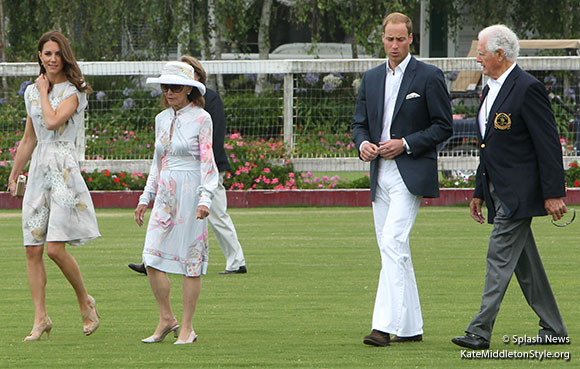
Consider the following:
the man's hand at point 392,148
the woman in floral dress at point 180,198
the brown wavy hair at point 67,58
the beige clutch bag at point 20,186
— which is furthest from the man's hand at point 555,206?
the beige clutch bag at point 20,186

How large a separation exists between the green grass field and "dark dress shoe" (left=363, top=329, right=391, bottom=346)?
3cm

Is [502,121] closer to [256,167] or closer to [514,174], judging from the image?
[514,174]

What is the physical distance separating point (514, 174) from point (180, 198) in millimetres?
1900

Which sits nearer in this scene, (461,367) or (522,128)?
(461,367)

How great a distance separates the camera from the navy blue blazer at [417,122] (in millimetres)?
6898

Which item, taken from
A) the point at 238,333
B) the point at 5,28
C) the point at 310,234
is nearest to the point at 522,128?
the point at 238,333

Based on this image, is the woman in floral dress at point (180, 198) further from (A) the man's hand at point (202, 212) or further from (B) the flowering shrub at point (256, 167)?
(B) the flowering shrub at point (256, 167)

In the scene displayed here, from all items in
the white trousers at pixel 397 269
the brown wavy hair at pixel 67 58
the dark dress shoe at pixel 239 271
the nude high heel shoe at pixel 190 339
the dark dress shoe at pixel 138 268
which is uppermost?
the brown wavy hair at pixel 67 58

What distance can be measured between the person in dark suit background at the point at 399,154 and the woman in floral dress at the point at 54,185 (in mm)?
1740

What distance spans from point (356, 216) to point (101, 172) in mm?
4188

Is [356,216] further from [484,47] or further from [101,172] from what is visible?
[484,47]

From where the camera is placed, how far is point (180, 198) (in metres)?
6.88

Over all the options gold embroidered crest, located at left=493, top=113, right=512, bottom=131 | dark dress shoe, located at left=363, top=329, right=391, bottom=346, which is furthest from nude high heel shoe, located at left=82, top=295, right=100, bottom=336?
gold embroidered crest, located at left=493, top=113, right=512, bottom=131

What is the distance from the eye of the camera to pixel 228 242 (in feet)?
33.1
